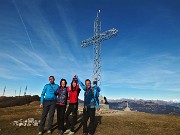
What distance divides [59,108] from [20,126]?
305 cm

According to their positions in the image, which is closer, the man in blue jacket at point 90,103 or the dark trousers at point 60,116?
the man in blue jacket at point 90,103

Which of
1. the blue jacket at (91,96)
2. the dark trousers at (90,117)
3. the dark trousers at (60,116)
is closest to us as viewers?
the dark trousers at (90,117)

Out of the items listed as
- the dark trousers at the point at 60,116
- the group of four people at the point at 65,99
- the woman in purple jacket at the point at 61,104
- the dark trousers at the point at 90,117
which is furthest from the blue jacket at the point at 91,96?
the dark trousers at the point at 60,116

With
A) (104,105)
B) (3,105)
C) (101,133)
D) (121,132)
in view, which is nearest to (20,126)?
(101,133)

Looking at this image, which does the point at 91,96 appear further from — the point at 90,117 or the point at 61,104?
the point at 61,104

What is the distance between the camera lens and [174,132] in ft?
39.8

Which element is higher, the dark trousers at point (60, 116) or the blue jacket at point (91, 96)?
the blue jacket at point (91, 96)

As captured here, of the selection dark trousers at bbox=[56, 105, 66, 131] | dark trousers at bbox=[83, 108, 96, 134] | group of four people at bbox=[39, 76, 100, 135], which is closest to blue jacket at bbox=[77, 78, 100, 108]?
group of four people at bbox=[39, 76, 100, 135]

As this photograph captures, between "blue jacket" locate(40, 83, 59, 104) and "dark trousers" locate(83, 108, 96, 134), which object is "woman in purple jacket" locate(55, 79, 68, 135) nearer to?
"blue jacket" locate(40, 83, 59, 104)

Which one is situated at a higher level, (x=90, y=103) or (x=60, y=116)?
(x=90, y=103)

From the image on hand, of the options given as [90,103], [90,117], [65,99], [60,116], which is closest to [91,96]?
[90,103]

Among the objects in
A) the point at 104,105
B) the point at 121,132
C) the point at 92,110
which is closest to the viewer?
the point at 92,110

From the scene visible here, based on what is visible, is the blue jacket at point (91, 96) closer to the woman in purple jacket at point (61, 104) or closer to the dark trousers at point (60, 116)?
the woman in purple jacket at point (61, 104)

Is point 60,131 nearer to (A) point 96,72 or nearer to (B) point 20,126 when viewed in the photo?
(B) point 20,126
